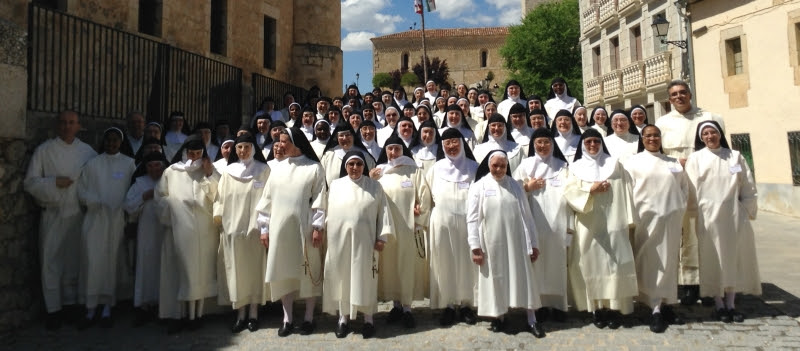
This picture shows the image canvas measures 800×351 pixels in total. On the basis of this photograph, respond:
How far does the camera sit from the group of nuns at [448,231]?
15.0 feet

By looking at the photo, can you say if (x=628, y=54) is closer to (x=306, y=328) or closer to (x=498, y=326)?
(x=498, y=326)

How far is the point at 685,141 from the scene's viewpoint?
18.8ft

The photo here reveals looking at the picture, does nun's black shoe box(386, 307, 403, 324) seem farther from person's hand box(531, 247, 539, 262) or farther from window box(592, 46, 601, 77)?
window box(592, 46, 601, 77)

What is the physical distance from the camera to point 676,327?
182 inches

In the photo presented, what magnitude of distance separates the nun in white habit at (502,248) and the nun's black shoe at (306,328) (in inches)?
63.7

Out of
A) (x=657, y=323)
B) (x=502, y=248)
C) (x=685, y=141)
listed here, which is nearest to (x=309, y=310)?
(x=502, y=248)

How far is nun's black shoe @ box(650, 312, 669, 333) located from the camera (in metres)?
4.48

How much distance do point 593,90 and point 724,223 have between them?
1890 centimetres

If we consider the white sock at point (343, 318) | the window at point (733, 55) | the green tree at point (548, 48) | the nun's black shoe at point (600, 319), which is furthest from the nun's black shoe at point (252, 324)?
the green tree at point (548, 48)

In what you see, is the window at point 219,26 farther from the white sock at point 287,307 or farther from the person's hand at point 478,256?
the person's hand at point 478,256

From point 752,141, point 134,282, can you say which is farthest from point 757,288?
point 752,141

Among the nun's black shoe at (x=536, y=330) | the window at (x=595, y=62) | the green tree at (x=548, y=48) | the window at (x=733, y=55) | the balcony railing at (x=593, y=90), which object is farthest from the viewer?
the green tree at (x=548, y=48)

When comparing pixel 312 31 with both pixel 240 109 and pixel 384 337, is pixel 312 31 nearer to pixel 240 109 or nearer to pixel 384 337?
pixel 240 109

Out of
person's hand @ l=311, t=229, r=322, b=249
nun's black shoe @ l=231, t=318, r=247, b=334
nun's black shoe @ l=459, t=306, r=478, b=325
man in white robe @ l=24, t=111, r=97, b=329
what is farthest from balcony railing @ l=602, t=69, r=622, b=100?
man in white robe @ l=24, t=111, r=97, b=329
